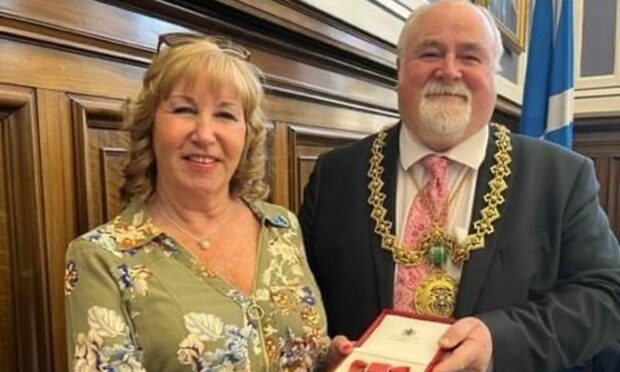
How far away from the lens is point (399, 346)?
3.10 feet

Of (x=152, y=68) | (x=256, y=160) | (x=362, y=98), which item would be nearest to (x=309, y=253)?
(x=256, y=160)

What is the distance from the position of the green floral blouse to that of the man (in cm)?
28

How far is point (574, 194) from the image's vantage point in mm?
1260

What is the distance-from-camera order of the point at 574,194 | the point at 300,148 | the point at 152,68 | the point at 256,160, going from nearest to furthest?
the point at 152,68
the point at 256,160
the point at 574,194
the point at 300,148

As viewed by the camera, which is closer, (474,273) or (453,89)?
(474,273)

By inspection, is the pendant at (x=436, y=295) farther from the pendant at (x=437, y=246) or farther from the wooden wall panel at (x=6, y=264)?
the wooden wall panel at (x=6, y=264)

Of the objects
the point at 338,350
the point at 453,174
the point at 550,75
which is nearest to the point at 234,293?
the point at 338,350

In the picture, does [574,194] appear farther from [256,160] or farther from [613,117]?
[613,117]

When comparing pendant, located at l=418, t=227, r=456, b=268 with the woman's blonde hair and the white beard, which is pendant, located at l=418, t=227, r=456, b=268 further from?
the woman's blonde hair

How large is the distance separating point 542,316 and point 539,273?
0.10m

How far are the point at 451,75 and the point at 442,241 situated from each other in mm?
368

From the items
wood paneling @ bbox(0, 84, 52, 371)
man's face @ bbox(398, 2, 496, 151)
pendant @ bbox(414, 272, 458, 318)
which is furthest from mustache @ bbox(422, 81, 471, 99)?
wood paneling @ bbox(0, 84, 52, 371)

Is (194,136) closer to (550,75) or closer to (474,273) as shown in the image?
(474,273)

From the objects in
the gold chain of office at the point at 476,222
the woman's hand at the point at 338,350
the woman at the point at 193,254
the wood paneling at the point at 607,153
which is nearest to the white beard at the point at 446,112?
the gold chain of office at the point at 476,222
